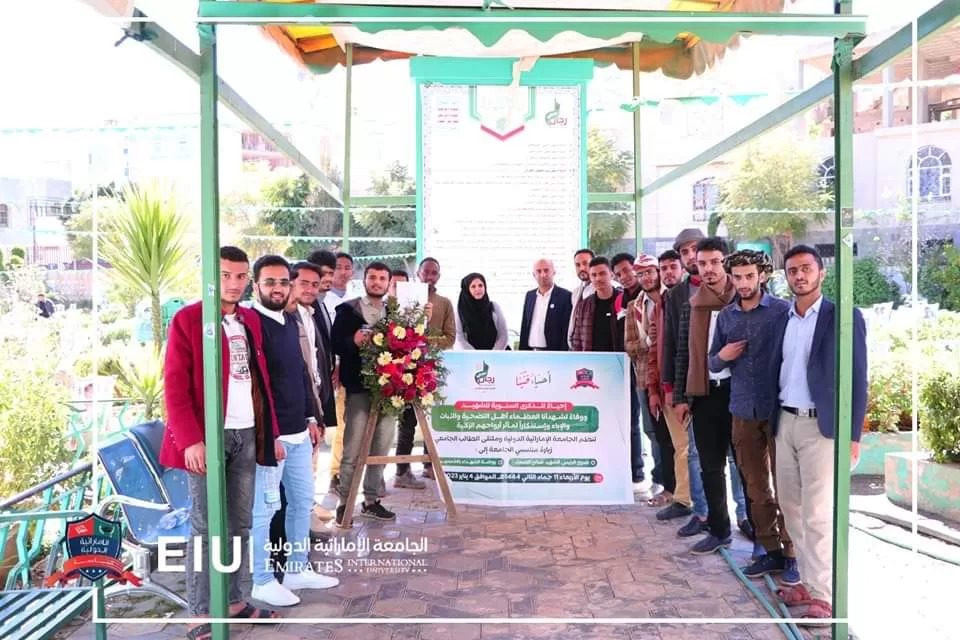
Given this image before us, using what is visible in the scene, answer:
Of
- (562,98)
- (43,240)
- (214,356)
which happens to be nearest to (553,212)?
(562,98)

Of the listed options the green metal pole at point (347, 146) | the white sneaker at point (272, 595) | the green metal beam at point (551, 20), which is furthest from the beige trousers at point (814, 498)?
the green metal pole at point (347, 146)

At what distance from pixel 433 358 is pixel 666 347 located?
4.97ft

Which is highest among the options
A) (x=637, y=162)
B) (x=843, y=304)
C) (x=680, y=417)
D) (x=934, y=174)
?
(x=934, y=174)

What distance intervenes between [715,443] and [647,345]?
3.62 feet

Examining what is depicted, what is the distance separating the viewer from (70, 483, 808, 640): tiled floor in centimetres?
357

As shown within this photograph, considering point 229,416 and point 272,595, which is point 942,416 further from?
point 229,416

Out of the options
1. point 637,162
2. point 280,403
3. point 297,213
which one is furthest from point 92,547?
point 297,213

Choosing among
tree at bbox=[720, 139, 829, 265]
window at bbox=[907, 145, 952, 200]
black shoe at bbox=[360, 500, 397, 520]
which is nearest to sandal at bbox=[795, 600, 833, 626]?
black shoe at bbox=[360, 500, 397, 520]

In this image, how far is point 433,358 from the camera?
535 cm

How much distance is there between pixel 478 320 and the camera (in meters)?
6.53

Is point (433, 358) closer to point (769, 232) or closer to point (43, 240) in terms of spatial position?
point (43, 240)

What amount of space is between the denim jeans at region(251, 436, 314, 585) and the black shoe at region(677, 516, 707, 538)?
7.48 feet

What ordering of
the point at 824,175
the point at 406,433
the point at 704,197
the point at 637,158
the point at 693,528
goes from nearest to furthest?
the point at 693,528
the point at 406,433
the point at 637,158
the point at 824,175
the point at 704,197

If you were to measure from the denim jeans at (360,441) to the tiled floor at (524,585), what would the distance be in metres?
0.25
